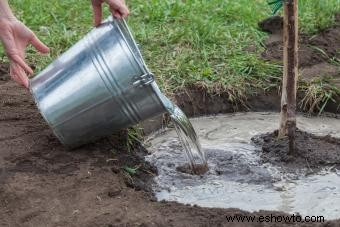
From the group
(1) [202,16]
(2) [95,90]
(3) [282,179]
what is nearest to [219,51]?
(1) [202,16]

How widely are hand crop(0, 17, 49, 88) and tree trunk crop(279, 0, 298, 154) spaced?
1.19 metres

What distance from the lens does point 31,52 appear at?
4848 mm

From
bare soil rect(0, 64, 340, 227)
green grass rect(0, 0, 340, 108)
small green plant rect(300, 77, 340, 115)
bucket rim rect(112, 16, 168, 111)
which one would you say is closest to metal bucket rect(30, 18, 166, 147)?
bucket rim rect(112, 16, 168, 111)

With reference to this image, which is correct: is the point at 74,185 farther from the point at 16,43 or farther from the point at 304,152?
the point at 304,152

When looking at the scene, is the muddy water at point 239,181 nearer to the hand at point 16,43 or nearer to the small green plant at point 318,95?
the small green plant at point 318,95

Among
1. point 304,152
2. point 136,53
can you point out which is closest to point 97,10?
point 136,53

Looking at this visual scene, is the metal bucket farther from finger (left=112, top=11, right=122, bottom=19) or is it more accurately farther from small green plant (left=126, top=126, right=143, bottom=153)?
small green plant (left=126, top=126, right=143, bottom=153)

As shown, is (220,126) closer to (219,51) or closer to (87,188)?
(219,51)

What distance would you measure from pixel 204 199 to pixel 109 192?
0.48 metres

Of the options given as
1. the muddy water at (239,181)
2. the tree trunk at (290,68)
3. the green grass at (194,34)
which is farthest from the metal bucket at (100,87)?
the green grass at (194,34)

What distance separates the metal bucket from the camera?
313cm

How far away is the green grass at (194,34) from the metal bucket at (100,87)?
1.15 meters

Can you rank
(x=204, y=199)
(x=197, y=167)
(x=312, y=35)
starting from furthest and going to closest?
(x=312, y=35)
(x=197, y=167)
(x=204, y=199)

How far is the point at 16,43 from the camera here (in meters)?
3.43
